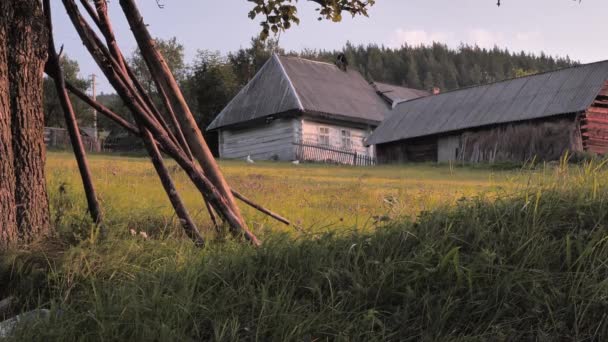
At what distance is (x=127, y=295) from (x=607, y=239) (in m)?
2.76

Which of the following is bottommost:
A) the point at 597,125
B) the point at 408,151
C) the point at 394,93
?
the point at 408,151

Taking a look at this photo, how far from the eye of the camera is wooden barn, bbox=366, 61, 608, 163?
27.9 m

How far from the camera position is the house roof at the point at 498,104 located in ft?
93.9

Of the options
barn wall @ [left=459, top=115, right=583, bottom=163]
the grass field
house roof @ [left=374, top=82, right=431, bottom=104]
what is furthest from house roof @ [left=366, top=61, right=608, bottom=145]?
the grass field

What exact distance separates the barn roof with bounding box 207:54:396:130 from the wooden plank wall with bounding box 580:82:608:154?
14.1m

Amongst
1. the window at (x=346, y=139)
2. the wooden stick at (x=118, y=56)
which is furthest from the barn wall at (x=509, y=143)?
the wooden stick at (x=118, y=56)

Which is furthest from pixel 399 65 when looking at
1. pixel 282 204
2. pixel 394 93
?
pixel 282 204

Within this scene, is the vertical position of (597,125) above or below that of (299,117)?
below

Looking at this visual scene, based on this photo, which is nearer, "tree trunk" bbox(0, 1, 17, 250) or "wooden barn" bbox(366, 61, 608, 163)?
"tree trunk" bbox(0, 1, 17, 250)

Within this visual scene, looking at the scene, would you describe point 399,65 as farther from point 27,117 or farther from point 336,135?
point 27,117

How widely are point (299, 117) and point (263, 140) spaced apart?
10.6ft

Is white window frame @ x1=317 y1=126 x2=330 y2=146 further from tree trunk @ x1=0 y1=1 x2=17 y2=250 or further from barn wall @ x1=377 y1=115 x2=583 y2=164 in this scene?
tree trunk @ x1=0 y1=1 x2=17 y2=250

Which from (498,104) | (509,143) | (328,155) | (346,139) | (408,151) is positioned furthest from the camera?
(346,139)

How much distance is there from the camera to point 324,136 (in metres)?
37.5
